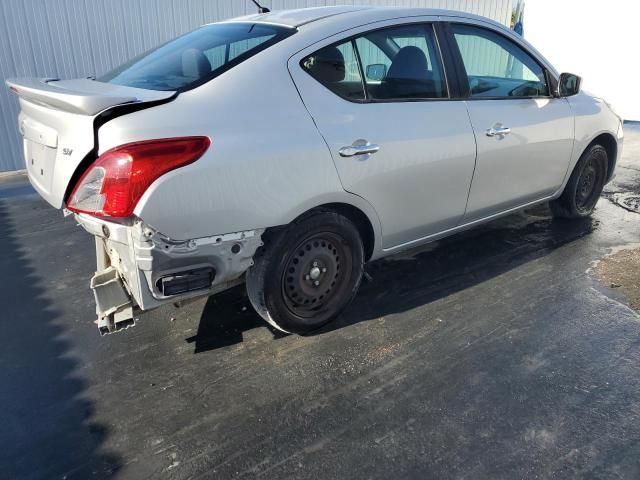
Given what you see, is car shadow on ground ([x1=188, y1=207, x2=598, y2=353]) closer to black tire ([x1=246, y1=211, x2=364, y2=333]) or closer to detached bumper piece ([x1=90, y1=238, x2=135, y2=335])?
black tire ([x1=246, y1=211, x2=364, y2=333])

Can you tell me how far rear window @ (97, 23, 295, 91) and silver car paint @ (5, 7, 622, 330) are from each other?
0.10 metres

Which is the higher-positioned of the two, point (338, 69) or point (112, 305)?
point (338, 69)

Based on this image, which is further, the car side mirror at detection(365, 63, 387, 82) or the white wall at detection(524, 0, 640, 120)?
the white wall at detection(524, 0, 640, 120)

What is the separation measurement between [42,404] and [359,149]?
207cm

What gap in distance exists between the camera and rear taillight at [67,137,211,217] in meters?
2.03

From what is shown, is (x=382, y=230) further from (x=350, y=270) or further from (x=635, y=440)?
(x=635, y=440)

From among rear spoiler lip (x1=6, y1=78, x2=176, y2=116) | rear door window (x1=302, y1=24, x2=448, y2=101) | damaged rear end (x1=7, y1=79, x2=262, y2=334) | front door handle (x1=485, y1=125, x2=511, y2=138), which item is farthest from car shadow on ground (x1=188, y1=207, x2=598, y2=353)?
rear spoiler lip (x1=6, y1=78, x2=176, y2=116)

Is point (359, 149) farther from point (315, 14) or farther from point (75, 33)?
point (75, 33)

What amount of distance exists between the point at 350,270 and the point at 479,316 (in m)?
0.89

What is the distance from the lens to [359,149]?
2.63 meters

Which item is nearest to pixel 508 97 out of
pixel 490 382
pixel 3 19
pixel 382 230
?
pixel 382 230

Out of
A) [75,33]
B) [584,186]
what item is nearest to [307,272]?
[584,186]

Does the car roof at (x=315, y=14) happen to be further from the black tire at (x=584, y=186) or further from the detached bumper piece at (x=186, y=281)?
the black tire at (x=584, y=186)

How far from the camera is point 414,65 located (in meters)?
3.09
